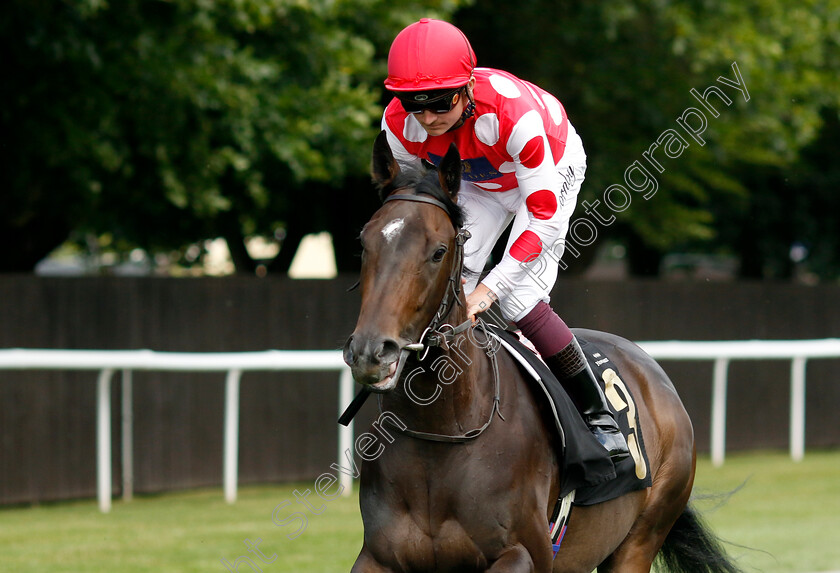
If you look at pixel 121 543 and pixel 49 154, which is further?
pixel 49 154

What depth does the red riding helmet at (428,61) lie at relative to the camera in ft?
11.4

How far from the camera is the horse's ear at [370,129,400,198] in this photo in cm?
352

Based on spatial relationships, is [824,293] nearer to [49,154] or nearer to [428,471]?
[49,154]

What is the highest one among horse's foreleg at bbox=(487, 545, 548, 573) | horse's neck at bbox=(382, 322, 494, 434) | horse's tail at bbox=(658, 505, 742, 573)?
horse's neck at bbox=(382, 322, 494, 434)

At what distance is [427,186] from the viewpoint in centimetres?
343

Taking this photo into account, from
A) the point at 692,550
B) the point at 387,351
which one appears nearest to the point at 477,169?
the point at 387,351

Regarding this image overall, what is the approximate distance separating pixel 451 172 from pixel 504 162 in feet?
1.45

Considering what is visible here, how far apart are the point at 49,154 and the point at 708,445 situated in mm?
7335

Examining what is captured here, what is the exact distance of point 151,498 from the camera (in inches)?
344

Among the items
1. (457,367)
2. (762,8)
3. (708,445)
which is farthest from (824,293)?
(457,367)

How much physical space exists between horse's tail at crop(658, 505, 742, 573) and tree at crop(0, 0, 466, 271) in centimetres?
563

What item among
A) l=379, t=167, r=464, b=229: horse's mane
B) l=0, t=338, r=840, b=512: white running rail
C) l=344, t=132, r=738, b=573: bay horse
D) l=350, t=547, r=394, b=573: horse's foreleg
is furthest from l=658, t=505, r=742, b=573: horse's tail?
l=0, t=338, r=840, b=512: white running rail

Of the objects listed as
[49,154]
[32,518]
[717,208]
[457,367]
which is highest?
[457,367]

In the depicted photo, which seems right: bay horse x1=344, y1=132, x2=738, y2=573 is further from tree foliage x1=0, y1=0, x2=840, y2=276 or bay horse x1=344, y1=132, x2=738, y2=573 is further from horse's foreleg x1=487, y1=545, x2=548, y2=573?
tree foliage x1=0, y1=0, x2=840, y2=276
